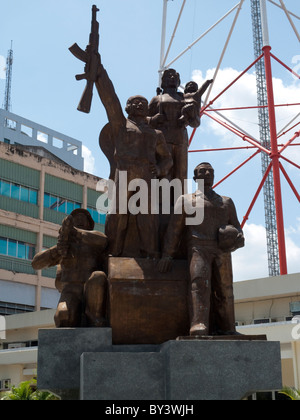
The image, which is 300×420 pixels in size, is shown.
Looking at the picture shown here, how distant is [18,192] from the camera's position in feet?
143

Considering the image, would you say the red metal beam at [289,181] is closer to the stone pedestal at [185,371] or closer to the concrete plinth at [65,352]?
the stone pedestal at [185,371]

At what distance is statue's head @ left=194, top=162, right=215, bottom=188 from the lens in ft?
30.0

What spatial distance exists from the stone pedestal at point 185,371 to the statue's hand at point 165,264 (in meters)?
1.11

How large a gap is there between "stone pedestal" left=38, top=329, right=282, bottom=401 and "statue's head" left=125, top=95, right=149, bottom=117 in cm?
360

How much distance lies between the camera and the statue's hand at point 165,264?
8752mm

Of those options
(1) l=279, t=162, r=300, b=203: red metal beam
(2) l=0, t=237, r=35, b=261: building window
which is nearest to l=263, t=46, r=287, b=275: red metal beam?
(1) l=279, t=162, r=300, b=203: red metal beam

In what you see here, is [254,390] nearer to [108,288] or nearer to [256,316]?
[108,288]

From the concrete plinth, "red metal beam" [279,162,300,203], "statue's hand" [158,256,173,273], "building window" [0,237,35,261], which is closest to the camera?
the concrete plinth

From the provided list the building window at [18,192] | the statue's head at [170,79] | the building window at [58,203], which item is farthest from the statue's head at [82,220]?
the building window at [58,203]

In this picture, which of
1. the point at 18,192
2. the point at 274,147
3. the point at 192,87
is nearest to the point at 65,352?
the point at 192,87

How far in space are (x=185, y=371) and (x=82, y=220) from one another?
122 inches

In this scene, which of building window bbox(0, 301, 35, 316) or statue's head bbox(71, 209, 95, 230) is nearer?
statue's head bbox(71, 209, 95, 230)

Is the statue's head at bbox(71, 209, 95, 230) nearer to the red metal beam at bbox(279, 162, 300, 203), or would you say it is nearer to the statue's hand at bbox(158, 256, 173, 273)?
the statue's hand at bbox(158, 256, 173, 273)

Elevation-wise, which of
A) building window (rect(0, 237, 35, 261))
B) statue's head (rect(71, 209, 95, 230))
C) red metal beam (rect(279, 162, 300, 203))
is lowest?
statue's head (rect(71, 209, 95, 230))
